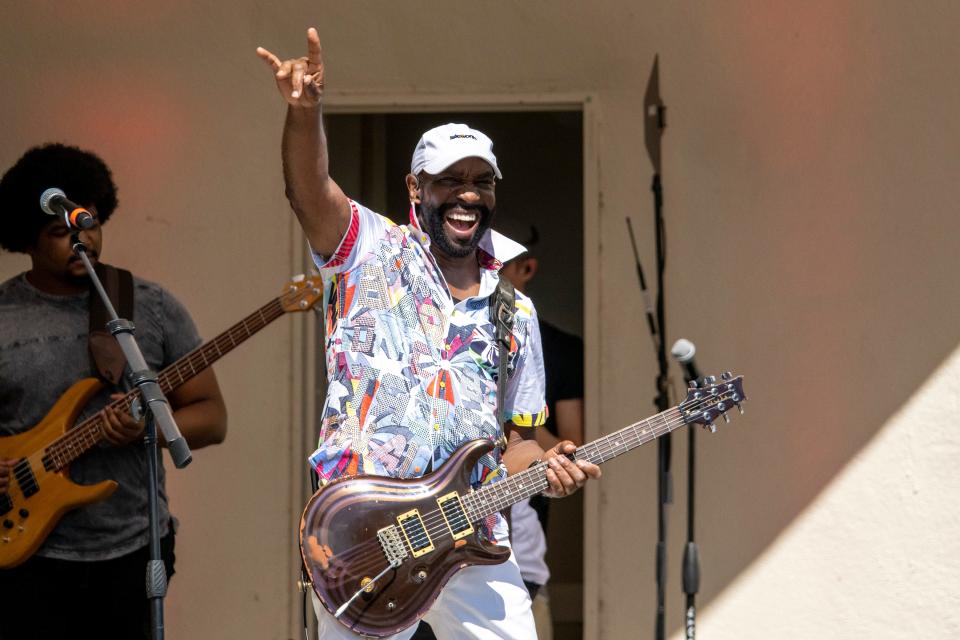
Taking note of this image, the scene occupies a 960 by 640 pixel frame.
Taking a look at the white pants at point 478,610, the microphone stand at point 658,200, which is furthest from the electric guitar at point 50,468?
the microphone stand at point 658,200

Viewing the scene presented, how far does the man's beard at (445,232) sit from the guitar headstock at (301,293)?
1.25m

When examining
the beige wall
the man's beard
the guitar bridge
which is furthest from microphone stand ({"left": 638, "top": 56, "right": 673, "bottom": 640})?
the guitar bridge

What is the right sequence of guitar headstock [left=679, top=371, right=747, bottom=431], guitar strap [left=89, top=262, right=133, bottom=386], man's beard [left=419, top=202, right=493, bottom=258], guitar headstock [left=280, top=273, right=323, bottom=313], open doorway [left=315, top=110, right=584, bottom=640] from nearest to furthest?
man's beard [left=419, top=202, right=493, bottom=258] → guitar headstock [left=679, top=371, right=747, bottom=431] → guitar strap [left=89, top=262, right=133, bottom=386] → guitar headstock [left=280, top=273, right=323, bottom=313] → open doorway [left=315, top=110, right=584, bottom=640]

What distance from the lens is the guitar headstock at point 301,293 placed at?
16.6ft

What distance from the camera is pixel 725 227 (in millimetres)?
6070

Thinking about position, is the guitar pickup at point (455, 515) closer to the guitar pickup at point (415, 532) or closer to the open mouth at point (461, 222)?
the guitar pickup at point (415, 532)

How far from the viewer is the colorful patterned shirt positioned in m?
3.68

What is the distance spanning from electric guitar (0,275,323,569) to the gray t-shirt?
4 cm

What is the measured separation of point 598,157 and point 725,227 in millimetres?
619

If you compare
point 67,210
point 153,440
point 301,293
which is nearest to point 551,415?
point 301,293

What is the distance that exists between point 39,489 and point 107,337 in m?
0.53

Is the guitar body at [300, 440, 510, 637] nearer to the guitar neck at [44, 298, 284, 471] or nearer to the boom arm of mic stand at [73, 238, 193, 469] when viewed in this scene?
the boom arm of mic stand at [73, 238, 193, 469]

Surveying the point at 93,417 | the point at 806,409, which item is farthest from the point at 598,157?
the point at 93,417

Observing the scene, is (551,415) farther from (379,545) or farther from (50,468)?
(379,545)
